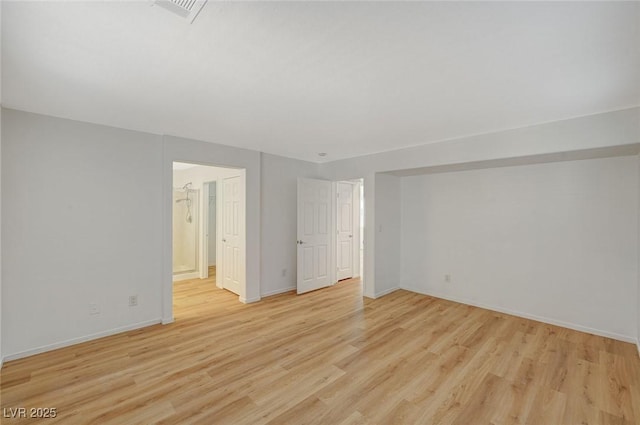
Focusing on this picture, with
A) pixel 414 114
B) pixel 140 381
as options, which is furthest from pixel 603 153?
pixel 140 381

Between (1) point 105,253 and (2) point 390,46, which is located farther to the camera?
(1) point 105,253

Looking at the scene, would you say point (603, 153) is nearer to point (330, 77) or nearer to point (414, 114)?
point (414, 114)

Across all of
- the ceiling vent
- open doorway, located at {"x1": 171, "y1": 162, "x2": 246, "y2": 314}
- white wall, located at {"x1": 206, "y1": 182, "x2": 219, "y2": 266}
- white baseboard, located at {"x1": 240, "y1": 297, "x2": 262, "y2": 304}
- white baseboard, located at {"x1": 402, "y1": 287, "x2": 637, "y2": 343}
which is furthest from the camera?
white wall, located at {"x1": 206, "y1": 182, "x2": 219, "y2": 266}

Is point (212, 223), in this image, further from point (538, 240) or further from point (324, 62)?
point (538, 240)

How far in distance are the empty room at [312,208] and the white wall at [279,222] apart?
0.05 metres

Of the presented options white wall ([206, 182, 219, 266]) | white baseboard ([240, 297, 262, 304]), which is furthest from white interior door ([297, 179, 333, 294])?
white wall ([206, 182, 219, 266])

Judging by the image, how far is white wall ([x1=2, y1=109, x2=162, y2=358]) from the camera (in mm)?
2639

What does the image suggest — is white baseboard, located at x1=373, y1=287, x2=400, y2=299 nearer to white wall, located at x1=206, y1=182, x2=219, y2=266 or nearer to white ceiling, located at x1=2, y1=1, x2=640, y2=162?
white ceiling, located at x1=2, y1=1, x2=640, y2=162

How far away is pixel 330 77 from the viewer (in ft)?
6.56

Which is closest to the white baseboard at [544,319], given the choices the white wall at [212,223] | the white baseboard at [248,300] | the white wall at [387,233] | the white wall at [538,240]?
the white wall at [538,240]

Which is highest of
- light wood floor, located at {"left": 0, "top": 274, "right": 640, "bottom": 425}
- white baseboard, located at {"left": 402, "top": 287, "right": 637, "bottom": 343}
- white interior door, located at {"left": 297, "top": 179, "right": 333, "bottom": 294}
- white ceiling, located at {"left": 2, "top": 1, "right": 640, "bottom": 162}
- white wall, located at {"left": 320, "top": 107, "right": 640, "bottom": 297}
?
white ceiling, located at {"left": 2, "top": 1, "right": 640, "bottom": 162}

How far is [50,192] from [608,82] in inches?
199

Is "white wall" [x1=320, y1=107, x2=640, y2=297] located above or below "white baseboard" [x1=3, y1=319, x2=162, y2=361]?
above

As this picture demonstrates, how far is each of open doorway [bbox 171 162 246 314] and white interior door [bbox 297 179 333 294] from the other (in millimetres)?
1005
